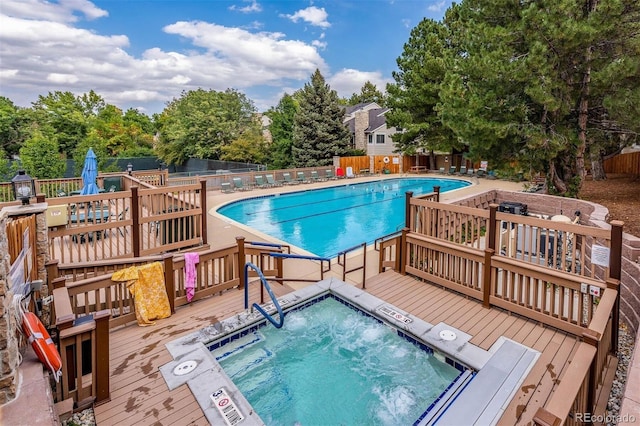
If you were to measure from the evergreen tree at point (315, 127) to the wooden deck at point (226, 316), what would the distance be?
1919cm

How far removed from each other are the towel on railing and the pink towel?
1.08 ft

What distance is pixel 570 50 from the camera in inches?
340

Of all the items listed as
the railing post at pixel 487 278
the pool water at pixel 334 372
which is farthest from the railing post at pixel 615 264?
the pool water at pixel 334 372

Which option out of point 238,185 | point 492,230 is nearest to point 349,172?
point 238,185

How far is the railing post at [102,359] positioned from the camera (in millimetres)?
3158

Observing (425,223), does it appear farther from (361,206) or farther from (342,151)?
(342,151)

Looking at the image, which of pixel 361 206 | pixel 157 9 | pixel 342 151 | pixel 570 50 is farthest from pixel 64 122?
pixel 570 50

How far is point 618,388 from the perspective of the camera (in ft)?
11.2

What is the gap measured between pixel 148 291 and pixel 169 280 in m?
0.29

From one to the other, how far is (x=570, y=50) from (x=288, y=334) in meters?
9.62

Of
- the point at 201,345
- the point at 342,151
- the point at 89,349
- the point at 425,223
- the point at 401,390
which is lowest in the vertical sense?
the point at 401,390

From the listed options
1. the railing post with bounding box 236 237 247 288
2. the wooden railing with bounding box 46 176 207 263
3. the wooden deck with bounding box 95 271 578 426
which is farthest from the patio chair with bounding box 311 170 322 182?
the railing post with bounding box 236 237 247 288

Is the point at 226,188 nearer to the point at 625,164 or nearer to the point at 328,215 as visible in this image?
the point at 328,215

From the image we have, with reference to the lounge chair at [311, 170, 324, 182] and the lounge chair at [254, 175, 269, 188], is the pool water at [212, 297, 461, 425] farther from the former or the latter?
the lounge chair at [311, 170, 324, 182]
